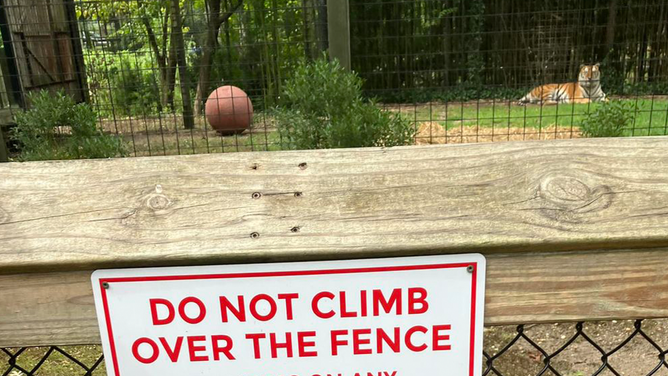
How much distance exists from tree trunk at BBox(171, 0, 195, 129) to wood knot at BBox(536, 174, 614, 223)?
6261 millimetres

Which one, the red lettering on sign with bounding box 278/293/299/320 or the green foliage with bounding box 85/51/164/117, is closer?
the red lettering on sign with bounding box 278/293/299/320

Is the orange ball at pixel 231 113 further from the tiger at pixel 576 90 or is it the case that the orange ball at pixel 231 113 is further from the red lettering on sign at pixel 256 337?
the red lettering on sign at pixel 256 337

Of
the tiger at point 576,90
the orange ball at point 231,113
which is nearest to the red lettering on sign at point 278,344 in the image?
the orange ball at point 231,113

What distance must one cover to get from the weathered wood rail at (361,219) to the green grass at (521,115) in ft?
19.7

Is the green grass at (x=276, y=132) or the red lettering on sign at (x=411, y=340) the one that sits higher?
the red lettering on sign at (x=411, y=340)

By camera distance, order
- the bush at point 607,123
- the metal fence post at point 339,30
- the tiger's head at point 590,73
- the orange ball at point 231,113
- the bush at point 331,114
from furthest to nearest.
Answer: the tiger's head at point 590,73
the orange ball at point 231,113
the bush at point 607,123
the metal fence post at point 339,30
the bush at point 331,114

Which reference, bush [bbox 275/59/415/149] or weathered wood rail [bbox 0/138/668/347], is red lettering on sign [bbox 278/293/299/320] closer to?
weathered wood rail [bbox 0/138/668/347]

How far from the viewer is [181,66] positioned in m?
7.03

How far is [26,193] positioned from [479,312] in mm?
657

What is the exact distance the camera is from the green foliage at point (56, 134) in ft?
15.5

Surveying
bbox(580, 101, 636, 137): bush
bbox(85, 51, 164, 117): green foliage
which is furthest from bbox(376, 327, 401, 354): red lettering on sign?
bbox(85, 51, 164, 117): green foliage

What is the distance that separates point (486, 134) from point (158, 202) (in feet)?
19.5

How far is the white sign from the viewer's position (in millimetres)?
817

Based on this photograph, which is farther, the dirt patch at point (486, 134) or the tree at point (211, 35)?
the tree at point (211, 35)
